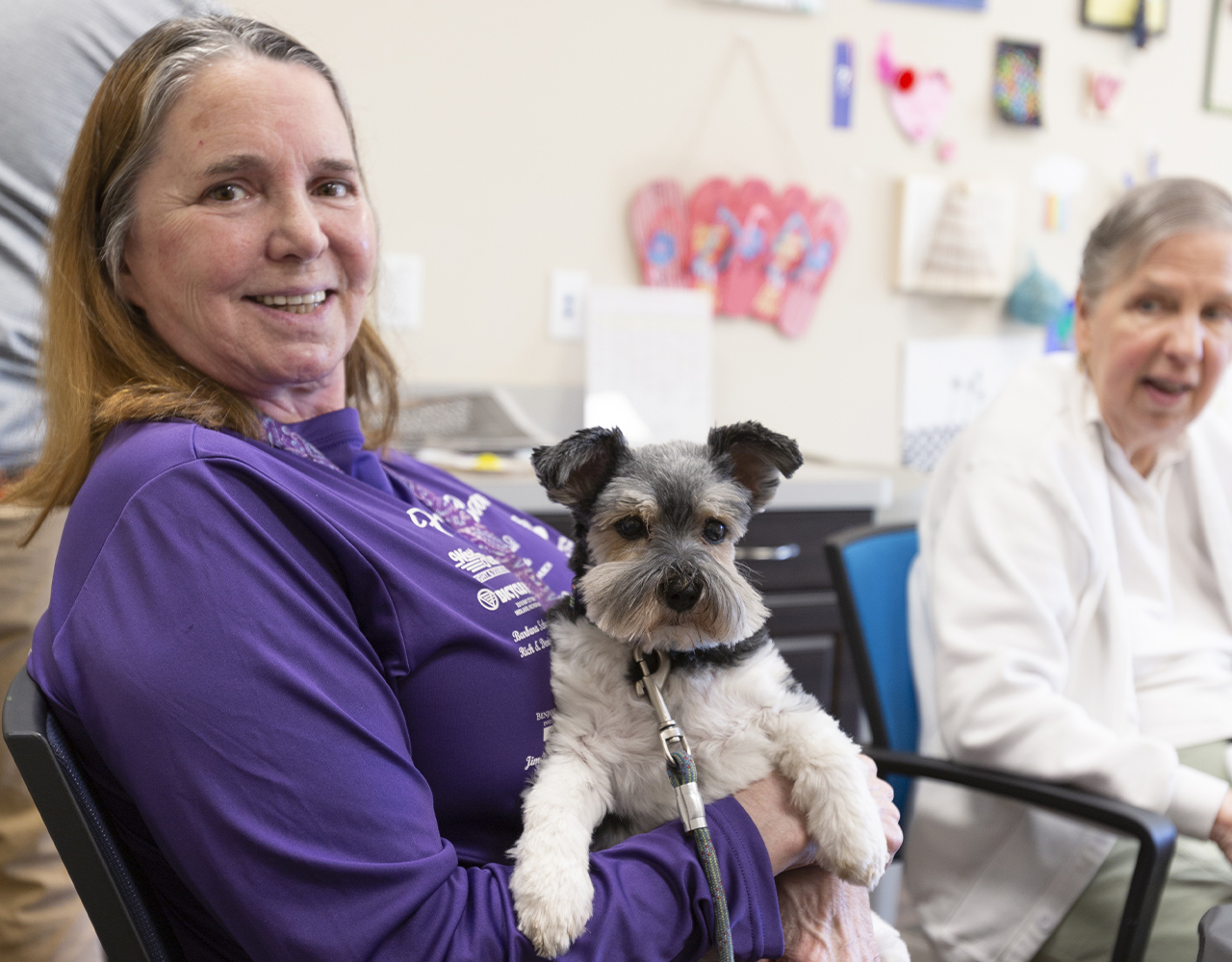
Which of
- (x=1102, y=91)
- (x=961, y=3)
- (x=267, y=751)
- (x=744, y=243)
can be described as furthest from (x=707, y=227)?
(x=267, y=751)

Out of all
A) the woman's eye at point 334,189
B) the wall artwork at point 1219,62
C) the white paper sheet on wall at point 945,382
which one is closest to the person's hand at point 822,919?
the woman's eye at point 334,189

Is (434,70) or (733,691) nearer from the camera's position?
(733,691)

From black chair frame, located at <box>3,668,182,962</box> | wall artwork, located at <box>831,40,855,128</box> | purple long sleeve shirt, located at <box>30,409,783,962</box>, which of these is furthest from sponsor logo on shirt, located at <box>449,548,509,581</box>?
wall artwork, located at <box>831,40,855,128</box>

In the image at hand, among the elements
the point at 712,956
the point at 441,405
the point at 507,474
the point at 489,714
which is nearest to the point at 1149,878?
the point at 712,956

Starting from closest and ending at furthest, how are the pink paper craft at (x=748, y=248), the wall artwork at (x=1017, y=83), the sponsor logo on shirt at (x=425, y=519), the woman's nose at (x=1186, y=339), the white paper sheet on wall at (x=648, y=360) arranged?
the sponsor logo on shirt at (x=425, y=519)
the woman's nose at (x=1186, y=339)
the white paper sheet on wall at (x=648, y=360)
the pink paper craft at (x=748, y=248)
the wall artwork at (x=1017, y=83)

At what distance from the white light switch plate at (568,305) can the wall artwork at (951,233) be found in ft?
3.39

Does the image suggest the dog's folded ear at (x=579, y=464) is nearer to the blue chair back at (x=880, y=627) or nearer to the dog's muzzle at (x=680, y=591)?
the dog's muzzle at (x=680, y=591)

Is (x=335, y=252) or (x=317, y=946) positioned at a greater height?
(x=335, y=252)

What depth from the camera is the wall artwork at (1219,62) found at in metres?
3.28

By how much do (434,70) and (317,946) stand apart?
2.30 metres

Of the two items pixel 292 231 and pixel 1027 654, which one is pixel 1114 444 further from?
pixel 292 231

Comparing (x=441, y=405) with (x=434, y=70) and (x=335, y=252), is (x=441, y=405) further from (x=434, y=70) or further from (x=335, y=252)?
(x=335, y=252)

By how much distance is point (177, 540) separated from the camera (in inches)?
30.5

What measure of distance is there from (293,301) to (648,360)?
70.6 inches
